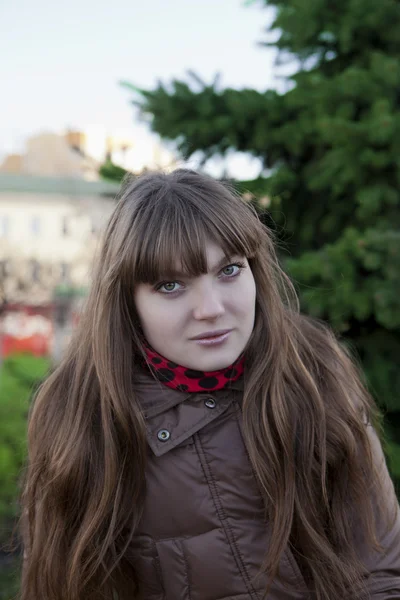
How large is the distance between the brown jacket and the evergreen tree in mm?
951

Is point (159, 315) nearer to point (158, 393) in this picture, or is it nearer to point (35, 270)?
point (158, 393)

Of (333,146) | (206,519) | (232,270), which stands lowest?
(206,519)

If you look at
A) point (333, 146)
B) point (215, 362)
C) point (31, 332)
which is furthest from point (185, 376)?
point (31, 332)

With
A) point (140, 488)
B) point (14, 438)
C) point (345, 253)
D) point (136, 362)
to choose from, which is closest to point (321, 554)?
point (140, 488)

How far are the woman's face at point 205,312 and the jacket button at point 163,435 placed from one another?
0.18 metres

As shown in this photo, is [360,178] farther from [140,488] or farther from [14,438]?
[14,438]

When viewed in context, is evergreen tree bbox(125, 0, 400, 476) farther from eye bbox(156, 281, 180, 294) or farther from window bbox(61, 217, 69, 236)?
window bbox(61, 217, 69, 236)

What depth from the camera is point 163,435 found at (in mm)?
1733

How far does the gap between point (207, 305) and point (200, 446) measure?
39 centimetres

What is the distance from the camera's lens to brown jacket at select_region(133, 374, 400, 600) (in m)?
1.67

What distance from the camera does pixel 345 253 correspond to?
2.74 m

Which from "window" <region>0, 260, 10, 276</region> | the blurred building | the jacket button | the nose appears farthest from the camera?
the blurred building

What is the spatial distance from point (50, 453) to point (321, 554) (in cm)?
79

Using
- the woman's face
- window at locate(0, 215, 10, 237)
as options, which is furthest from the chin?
window at locate(0, 215, 10, 237)
